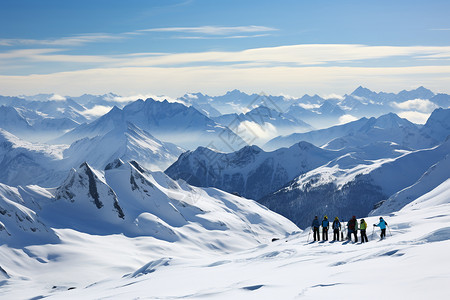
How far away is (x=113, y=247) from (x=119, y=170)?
56.8 meters

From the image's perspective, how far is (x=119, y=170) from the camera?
19738cm

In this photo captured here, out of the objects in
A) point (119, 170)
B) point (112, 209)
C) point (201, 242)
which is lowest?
point (201, 242)

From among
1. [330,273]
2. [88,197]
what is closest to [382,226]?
[330,273]

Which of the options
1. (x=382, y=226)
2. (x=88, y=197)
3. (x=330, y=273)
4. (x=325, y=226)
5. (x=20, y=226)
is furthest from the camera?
(x=88, y=197)

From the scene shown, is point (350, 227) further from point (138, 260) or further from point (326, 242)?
point (138, 260)

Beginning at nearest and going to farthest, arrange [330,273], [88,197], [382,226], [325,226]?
[330,273] → [382,226] → [325,226] → [88,197]

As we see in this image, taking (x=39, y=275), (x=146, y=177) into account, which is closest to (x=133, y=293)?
(x=39, y=275)

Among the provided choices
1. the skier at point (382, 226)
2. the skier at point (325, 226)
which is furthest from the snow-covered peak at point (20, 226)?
the skier at point (382, 226)

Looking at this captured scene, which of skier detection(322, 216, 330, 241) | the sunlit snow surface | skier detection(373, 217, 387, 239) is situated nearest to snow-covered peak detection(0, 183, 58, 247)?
the sunlit snow surface

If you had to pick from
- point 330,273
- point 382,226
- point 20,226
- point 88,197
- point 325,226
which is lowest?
point 330,273

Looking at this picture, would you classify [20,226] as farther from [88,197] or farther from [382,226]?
[382,226]

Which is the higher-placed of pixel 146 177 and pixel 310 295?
pixel 146 177

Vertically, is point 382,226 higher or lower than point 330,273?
higher

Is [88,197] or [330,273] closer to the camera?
[330,273]
